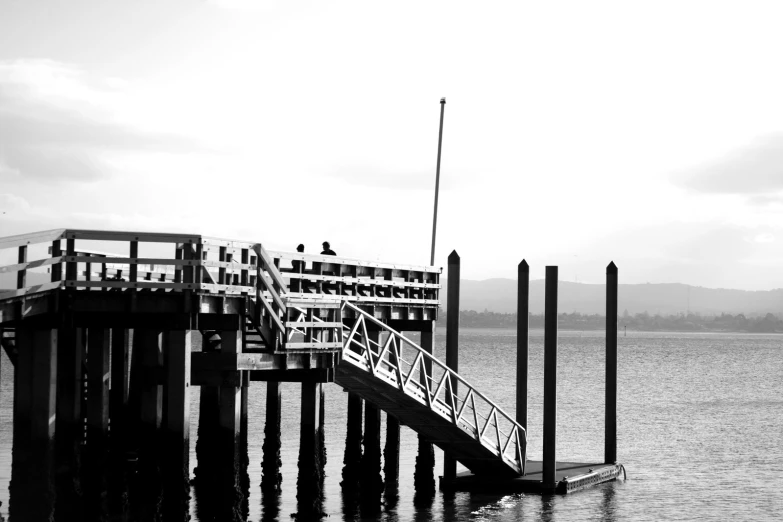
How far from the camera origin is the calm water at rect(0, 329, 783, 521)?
28.0 metres

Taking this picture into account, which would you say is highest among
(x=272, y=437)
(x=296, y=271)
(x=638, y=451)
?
(x=296, y=271)

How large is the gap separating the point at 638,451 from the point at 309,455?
23201 mm

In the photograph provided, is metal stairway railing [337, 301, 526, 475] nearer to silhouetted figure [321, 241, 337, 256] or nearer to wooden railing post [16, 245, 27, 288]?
silhouetted figure [321, 241, 337, 256]

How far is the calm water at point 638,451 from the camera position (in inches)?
1102

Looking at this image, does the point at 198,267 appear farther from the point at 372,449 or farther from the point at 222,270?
the point at 372,449

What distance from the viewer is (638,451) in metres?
45.8

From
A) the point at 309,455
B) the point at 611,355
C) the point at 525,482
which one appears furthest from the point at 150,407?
the point at 611,355

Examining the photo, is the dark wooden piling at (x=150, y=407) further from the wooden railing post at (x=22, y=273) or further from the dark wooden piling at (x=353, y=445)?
the dark wooden piling at (x=353, y=445)

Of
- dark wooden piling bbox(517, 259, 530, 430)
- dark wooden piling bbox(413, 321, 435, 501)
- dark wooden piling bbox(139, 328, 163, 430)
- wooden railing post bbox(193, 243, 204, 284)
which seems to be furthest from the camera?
dark wooden piling bbox(413, 321, 435, 501)

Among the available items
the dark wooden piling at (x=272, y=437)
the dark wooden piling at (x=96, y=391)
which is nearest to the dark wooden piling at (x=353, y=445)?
the dark wooden piling at (x=272, y=437)

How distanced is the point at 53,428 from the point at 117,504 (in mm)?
8037

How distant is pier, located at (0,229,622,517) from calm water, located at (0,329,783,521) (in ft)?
3.29

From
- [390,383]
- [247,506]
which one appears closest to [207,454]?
[247,506]

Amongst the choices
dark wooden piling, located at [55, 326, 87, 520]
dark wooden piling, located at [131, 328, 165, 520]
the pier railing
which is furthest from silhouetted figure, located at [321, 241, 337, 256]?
dark wooden piling, located at [55, 326, 87, 520]
